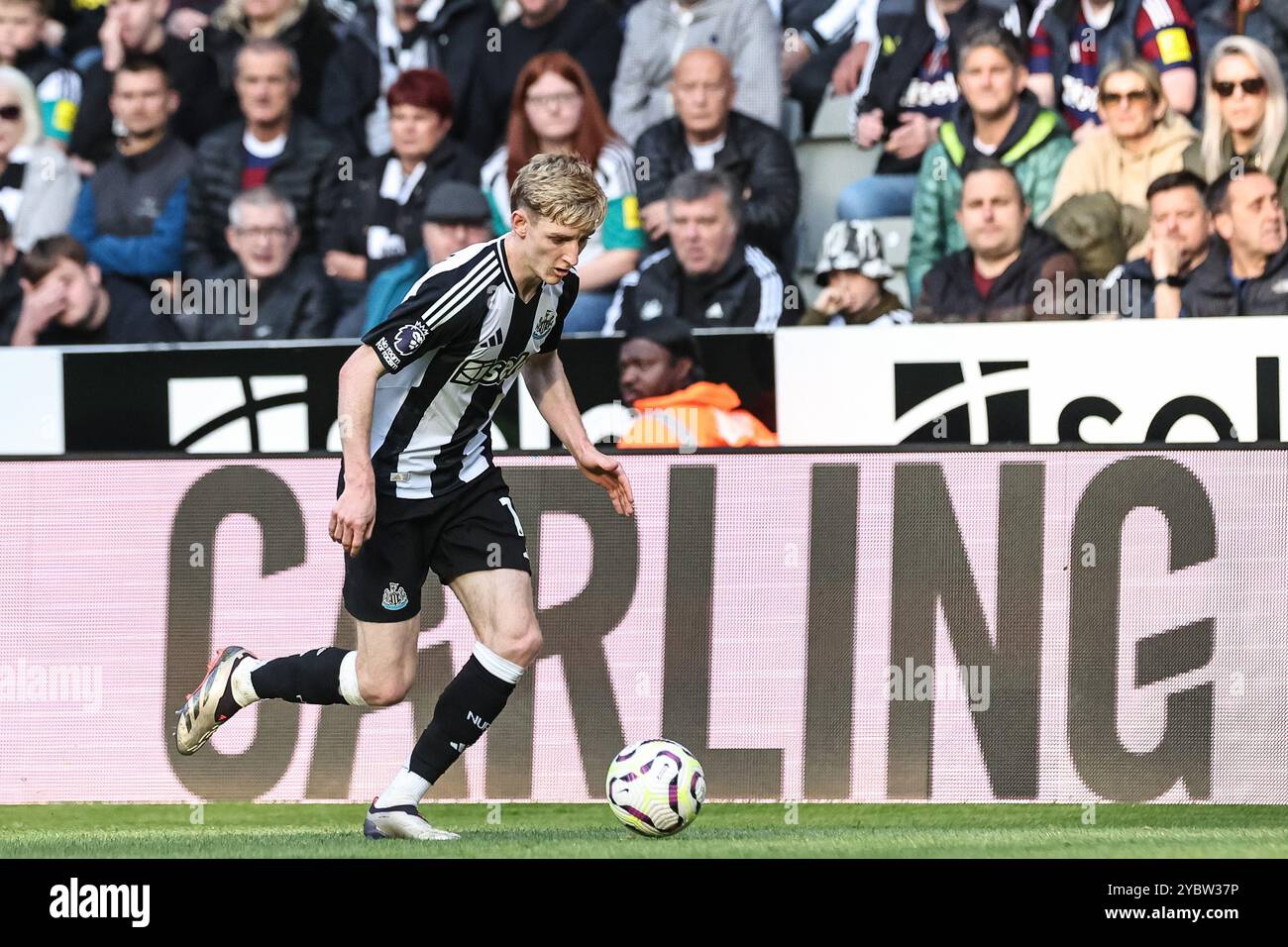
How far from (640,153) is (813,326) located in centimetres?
142

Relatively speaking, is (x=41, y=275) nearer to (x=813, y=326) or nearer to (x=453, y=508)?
(x=813, y=326)

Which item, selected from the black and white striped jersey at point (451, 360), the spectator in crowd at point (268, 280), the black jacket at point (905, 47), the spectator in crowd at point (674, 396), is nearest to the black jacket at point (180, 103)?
the spectator in crowd at point (268, 280)

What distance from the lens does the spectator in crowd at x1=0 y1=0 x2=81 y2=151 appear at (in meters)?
9.69

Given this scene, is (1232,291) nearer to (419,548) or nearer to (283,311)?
(419,548)

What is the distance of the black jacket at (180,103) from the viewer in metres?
9.62

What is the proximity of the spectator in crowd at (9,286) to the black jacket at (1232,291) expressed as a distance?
6083mm

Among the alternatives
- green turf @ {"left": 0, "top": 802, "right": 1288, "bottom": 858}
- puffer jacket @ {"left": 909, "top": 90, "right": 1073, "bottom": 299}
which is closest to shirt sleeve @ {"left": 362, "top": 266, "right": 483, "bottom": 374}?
green turf @ {"left": 0, "top": 802, "right": 1288, "bottom": 858}

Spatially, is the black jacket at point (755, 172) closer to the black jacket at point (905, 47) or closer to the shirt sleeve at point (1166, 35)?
the black jacket at point (905, 47)

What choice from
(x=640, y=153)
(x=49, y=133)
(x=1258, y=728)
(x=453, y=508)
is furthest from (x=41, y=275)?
(x=1258, y=728)

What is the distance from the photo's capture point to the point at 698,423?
328 inches

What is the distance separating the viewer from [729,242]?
8820 mm

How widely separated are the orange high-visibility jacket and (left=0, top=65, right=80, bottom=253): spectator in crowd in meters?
3.53

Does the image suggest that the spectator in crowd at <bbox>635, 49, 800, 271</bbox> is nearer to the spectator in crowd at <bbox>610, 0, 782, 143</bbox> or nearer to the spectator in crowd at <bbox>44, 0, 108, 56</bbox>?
the spectator in crowd at <bbox>610, 0, 782, 143</bbox>

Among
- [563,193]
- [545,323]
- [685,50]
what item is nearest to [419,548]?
[545,323]
